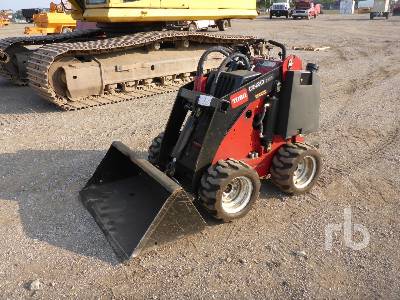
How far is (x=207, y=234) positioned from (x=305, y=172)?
1.49 meters

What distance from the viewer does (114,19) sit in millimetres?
7977

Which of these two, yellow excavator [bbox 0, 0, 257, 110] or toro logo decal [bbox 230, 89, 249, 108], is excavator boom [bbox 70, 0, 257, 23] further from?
toro logo decal [bbox 230, 89, 249, 108]

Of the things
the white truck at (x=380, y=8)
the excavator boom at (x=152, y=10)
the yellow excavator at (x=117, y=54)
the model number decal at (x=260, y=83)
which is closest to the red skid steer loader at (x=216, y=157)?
the model number decal at (x=260, y=83)

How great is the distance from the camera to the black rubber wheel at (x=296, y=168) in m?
4.23

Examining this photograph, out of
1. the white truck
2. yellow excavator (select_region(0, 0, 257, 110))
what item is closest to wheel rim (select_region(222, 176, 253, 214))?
yellow excavator (select_region(0, 0, 257, 110))

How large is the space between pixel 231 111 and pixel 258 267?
1496mm

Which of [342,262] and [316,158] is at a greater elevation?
[316,158]

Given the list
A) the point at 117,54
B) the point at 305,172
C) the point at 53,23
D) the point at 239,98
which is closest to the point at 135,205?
the point at 239,98

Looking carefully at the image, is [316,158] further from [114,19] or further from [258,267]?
[114,19]

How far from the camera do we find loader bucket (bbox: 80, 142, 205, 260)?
339cm

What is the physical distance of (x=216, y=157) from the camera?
396 centimetres

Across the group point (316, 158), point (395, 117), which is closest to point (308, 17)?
point (395, 117)

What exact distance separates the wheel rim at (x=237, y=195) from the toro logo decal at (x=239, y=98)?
748 mm

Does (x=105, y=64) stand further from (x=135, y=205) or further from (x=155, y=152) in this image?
(x=135, y=205)
